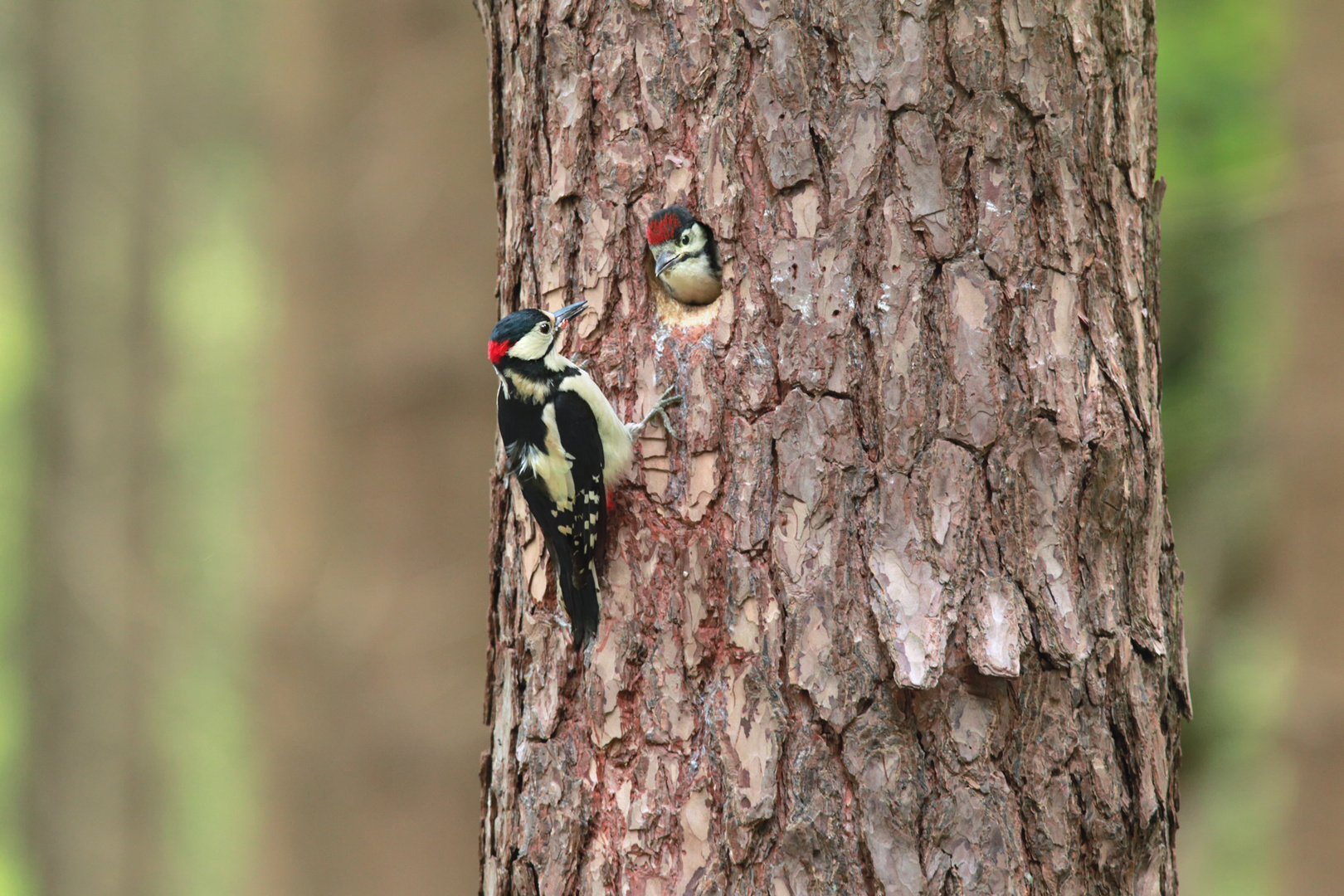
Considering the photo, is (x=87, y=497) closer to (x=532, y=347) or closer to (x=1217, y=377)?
(x=532, y=347)

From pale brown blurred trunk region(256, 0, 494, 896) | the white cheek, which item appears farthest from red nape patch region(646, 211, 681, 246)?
pale brown blurred trunk region(256, 0, 494, 896)

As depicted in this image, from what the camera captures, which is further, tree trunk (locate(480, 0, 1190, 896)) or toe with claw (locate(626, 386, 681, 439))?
toe with claw (locate(626, 386, 681, 439))

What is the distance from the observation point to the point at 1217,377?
613 cm

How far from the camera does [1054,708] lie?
180 centimetres

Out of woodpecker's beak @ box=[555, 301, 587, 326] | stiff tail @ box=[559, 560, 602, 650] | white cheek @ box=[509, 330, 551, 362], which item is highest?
woodpecker's beak @ box=[555, 301, 587, 326]

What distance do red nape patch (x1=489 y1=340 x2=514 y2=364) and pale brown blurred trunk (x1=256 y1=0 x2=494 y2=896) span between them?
1262 mm

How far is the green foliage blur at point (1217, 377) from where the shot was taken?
19.0ft

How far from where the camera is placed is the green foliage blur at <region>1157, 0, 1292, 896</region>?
19.0ft

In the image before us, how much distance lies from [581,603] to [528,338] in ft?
1.82

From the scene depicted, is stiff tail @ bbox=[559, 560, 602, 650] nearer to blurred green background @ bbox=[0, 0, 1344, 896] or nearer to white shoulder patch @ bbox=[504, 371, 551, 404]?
white shoulder patch @ bbox=[504, 371, 551, 404]

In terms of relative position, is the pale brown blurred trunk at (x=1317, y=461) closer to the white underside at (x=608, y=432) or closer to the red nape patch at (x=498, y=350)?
the white underside at (x=608, y=432)

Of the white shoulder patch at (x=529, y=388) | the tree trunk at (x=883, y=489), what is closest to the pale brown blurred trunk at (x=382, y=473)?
the white shoulder patch at (x=529, y=388)

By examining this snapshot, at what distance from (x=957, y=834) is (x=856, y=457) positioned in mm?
632

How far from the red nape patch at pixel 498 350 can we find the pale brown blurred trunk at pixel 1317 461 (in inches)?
126
